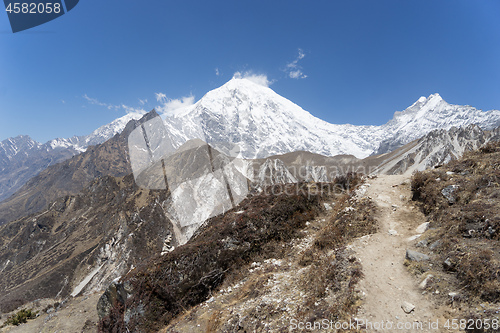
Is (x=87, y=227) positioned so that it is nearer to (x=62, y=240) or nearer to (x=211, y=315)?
(x=62, y=240)

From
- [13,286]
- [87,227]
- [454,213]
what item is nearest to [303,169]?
[87,227]

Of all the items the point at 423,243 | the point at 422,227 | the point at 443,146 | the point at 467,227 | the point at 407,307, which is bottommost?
the point at 407,307

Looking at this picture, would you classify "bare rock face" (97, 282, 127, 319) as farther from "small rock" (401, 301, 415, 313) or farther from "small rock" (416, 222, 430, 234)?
"small rock" (416, 222, 430, 234)

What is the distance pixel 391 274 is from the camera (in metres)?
7.96

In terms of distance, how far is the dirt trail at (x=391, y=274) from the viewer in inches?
245

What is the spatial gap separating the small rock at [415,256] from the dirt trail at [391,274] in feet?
1.13

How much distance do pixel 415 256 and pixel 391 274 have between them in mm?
1239

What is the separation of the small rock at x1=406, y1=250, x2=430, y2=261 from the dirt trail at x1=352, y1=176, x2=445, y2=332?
34 cm

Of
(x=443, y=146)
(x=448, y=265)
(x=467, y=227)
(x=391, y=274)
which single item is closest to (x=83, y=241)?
(x=391, y=274)

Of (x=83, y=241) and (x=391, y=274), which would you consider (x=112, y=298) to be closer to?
(x=391, y=274)

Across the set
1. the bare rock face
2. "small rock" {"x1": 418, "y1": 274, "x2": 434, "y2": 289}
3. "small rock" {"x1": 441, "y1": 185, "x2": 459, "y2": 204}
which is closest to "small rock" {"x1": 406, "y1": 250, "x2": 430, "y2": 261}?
"small rock" {"x1": 418, "y1": 274, "x2": 434, "y2": 289}

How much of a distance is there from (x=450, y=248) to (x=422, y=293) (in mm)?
2305

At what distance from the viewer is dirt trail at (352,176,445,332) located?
6234 mm

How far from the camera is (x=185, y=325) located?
9.20 m
